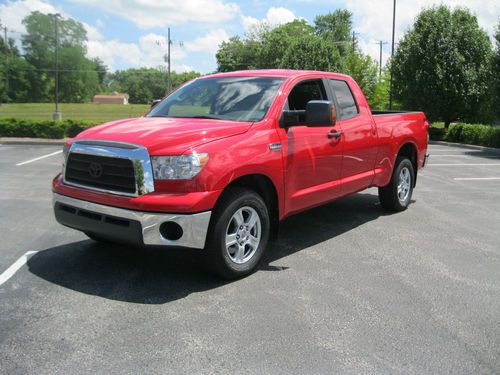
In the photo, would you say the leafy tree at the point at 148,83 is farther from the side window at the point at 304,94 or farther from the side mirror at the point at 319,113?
the side mirror at the point at 319,113

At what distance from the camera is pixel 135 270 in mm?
4707

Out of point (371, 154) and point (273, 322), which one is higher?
point (371, 154)

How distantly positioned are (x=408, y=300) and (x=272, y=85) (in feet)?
8.35

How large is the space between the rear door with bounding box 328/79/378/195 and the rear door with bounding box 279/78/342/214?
166 millimetres

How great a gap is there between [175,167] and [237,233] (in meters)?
0.90

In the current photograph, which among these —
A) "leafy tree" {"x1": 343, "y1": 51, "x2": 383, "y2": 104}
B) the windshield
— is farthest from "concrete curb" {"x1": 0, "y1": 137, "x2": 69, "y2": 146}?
"leafy tree" {"x1": 343, "y1": 51, "x2": 383, "y2": 104}

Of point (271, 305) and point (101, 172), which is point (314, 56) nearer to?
point (101, 172)

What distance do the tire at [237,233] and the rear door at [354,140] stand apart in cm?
163

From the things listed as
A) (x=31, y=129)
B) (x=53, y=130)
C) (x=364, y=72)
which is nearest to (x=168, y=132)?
(x=53, y=130)

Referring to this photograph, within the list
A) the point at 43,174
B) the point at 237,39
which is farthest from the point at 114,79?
the point at 43,174

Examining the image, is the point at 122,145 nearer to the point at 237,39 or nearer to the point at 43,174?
the point at 43,174

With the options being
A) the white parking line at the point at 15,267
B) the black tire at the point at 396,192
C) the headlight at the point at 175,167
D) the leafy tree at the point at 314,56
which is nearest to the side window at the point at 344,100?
the black tire at the point at 396,192

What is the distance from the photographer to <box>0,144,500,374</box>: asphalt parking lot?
10.2ft

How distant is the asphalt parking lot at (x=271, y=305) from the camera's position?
3100 mm
